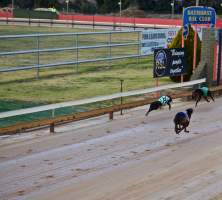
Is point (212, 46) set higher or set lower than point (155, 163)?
higher

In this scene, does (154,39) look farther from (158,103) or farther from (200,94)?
(158,103)

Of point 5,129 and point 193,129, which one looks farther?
point 193,129

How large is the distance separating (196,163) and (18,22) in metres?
56.8

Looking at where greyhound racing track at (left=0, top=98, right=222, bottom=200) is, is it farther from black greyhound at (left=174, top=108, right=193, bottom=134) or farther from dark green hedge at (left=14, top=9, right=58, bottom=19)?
dark green hedge at (left=14, top=9, right=58, bottom=19)

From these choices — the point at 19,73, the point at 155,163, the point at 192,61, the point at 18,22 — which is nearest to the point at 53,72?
the point at 19,73

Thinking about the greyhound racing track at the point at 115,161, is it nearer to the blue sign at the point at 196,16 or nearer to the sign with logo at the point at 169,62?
the sign with logo at the point at 169,62

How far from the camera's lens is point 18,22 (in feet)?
210

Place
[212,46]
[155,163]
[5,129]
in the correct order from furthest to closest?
[212,46] → [5,129] → [155,163]

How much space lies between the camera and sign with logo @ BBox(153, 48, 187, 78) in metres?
15.6

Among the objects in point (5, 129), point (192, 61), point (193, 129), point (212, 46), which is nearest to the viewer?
point (5, 129)

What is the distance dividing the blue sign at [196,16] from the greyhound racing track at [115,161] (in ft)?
17.2

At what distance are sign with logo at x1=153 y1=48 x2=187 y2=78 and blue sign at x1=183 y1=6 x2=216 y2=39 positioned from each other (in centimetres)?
109

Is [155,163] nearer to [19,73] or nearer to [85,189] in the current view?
[85,189]

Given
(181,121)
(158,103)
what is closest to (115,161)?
(181,121)
